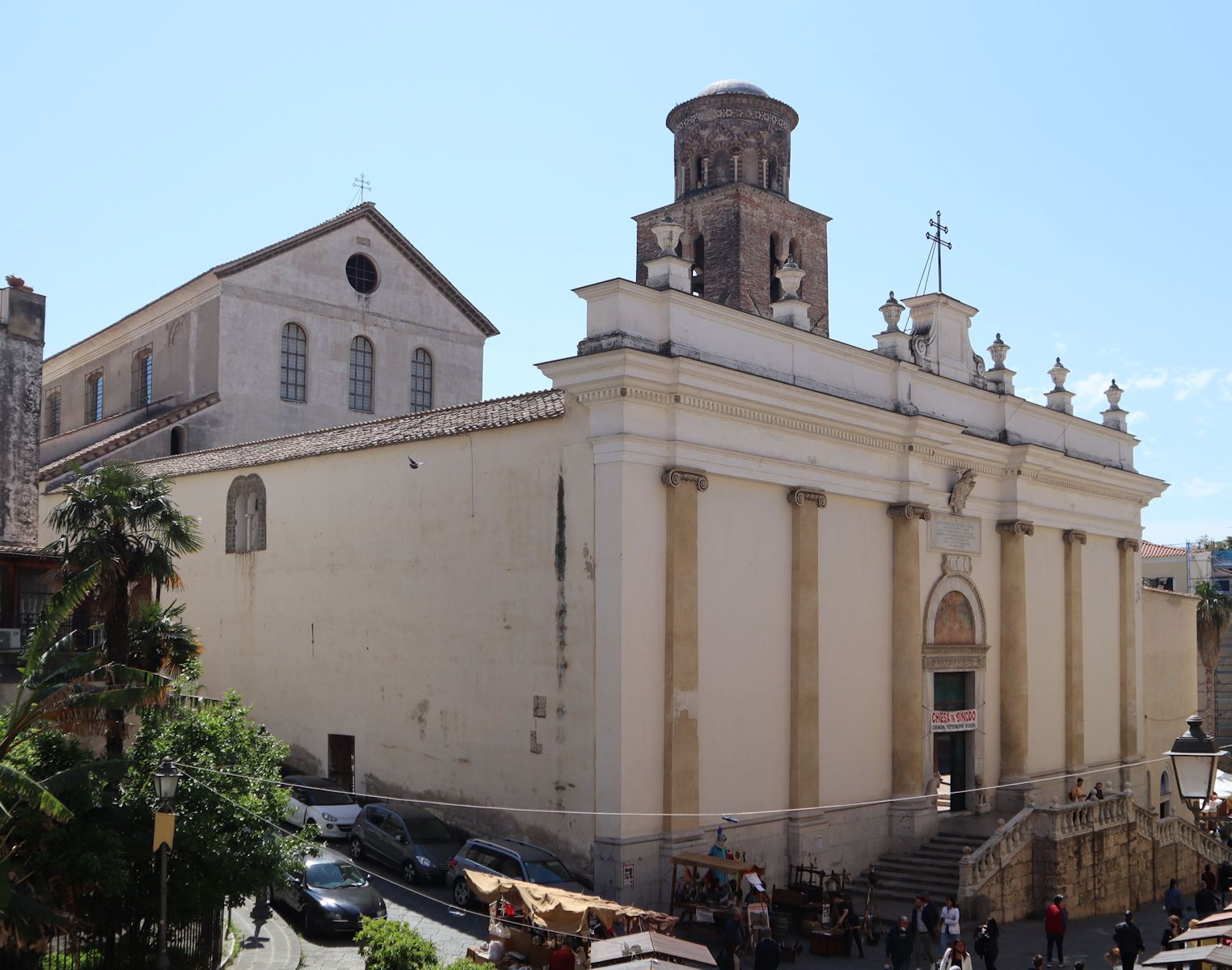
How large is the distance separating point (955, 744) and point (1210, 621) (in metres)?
26.1

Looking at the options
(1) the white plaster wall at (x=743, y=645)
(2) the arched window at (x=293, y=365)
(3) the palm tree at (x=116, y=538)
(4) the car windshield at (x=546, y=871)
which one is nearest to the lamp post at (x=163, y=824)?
(3) the palm tree at (x=116, y=538)

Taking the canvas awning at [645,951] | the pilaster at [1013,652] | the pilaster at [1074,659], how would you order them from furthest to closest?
the pilaster at [1074,659], the pilaster at [1013,652], the canvas awning at [645,951]

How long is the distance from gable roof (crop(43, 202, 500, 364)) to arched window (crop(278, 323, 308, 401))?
231 cm

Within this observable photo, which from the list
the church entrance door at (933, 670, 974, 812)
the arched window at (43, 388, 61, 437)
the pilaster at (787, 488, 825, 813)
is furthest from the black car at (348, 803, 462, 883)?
the arched window at (43, 388, 61, 437)

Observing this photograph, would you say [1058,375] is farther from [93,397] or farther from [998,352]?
[93,397]

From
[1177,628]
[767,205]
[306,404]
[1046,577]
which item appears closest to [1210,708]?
[1177,628]

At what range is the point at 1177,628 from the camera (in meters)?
41.3

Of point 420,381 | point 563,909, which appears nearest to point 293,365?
point 420,381

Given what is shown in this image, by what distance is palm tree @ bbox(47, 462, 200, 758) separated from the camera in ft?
62.0

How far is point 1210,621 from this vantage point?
5125 centimetres

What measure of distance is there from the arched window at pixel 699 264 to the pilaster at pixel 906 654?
11115 millimetres

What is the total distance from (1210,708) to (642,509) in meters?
41.8

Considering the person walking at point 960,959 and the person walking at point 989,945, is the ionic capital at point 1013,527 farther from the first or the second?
the person walking at point 960,959

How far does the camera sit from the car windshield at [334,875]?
65.4 feet
